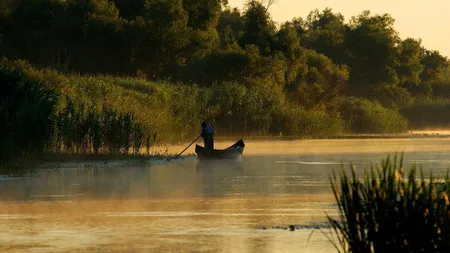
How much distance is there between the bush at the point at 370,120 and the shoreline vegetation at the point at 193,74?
0.10m

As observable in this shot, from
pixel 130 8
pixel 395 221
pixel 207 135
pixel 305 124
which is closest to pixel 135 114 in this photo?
pixel 207 135

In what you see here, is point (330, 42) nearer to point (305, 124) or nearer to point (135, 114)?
point (305, 124)

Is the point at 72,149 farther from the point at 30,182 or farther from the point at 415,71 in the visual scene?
the point at 415,71

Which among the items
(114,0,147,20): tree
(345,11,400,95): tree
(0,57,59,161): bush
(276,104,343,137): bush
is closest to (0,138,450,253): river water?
(0,57,59,161): bush

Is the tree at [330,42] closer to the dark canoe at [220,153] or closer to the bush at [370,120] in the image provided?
the bush at [370,120]

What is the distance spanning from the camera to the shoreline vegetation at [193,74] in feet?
163

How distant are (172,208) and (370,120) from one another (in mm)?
59548

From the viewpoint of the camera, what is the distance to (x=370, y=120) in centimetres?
8094

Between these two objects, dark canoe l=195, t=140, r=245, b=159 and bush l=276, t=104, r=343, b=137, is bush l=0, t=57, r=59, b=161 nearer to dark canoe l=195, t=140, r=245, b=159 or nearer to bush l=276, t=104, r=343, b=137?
dark canoe l=195, t=140, r=245, b=159

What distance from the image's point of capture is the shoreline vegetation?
163 feet

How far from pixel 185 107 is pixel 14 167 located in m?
27.4

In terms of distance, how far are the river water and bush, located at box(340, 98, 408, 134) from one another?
4052cm

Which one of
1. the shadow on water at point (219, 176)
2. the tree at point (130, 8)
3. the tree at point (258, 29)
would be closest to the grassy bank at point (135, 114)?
the shadow on water at point (219, 176)

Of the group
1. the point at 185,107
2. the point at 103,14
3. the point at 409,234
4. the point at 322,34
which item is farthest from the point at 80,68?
the point at 409,234
